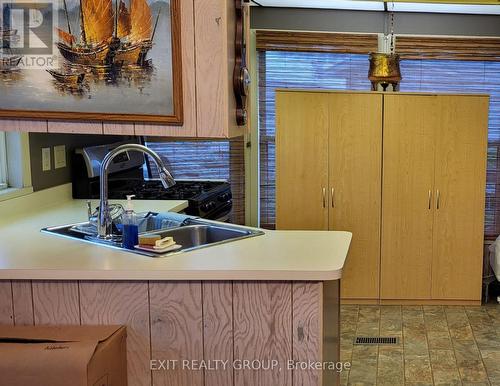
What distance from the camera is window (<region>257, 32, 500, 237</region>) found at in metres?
4.83

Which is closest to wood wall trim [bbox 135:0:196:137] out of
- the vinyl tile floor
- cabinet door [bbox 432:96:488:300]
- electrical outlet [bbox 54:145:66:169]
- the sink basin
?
the sink basin

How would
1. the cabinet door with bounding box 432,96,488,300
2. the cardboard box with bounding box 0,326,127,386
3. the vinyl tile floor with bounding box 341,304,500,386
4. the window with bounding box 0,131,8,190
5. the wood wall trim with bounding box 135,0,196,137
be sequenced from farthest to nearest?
1. the cabinet door with bounding box 432,96,488,300
2. the vinyl tile floor with bounding box 341,304,500,386
3. the window with bounding box 0,131,8,190
4. the wood wall trim with bounding box 135,0,196,137
5. the cardboard box with bounding box 0,326,127,386

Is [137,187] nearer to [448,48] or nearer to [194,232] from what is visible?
[194,232]

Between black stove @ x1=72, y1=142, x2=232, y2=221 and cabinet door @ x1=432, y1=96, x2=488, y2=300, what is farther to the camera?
cabinet door @ x1=432, y1=96, x2=488, y2=300

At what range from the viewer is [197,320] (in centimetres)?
214

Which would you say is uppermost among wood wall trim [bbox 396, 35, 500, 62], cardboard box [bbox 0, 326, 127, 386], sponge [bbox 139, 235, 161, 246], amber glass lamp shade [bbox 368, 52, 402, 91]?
wood wall trim [bbox 396, 35, 500, 62]

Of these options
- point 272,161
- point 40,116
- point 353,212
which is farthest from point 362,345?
point 40,116

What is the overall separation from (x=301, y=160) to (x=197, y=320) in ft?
8.21

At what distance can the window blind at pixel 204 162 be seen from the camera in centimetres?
505

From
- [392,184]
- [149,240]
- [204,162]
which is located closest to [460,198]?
[392,184]

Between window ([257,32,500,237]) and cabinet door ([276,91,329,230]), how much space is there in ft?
1.84

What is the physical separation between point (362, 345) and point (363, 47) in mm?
2378

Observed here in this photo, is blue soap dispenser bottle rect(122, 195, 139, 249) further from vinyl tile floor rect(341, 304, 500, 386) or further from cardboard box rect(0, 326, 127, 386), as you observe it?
vinyl tile floor rect(341, 304, 500, 386)

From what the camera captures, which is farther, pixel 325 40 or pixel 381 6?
pixel 325 40
